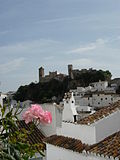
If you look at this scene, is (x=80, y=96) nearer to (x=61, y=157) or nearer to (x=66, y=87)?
(x=66, y=87)

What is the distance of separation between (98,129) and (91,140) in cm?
35

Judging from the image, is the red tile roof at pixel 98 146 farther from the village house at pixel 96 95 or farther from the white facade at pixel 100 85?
the white facade at pixel 100 85

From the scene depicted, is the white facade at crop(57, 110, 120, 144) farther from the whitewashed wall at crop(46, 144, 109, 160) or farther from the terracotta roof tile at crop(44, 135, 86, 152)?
the whitewashed wall at crop(46, 144, 109, 160)

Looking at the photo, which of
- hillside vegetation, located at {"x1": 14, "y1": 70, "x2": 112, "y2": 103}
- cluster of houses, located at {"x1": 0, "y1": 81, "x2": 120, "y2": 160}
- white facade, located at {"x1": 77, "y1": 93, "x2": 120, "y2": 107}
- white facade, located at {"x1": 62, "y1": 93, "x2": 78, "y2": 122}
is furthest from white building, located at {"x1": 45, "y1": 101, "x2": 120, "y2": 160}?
hillside vegetation, located at {"x1": 14, "y1": 70, "x2": 112, "y2": 103}

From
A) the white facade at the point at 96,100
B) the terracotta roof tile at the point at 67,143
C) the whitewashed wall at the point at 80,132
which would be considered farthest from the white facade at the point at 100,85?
the whitewashed wall at the point at 80,132

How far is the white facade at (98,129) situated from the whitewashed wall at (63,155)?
50 cm

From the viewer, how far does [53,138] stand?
35.3 feet

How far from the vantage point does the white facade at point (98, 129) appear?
342 inches

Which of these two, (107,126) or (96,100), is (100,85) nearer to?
(96,100)

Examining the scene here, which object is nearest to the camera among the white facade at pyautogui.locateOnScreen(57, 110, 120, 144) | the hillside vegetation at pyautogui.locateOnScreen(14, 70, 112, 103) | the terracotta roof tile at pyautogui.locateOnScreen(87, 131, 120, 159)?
the terracotta roof tile at pyautogui.locateOnScreen(87, 131, 120, 159)

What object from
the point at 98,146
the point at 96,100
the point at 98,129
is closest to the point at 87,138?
the point at 98,129

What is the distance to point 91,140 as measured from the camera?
872 centimetres

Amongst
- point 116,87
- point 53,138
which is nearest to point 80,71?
point 116,87

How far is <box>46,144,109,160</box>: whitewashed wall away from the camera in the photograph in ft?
26.9
